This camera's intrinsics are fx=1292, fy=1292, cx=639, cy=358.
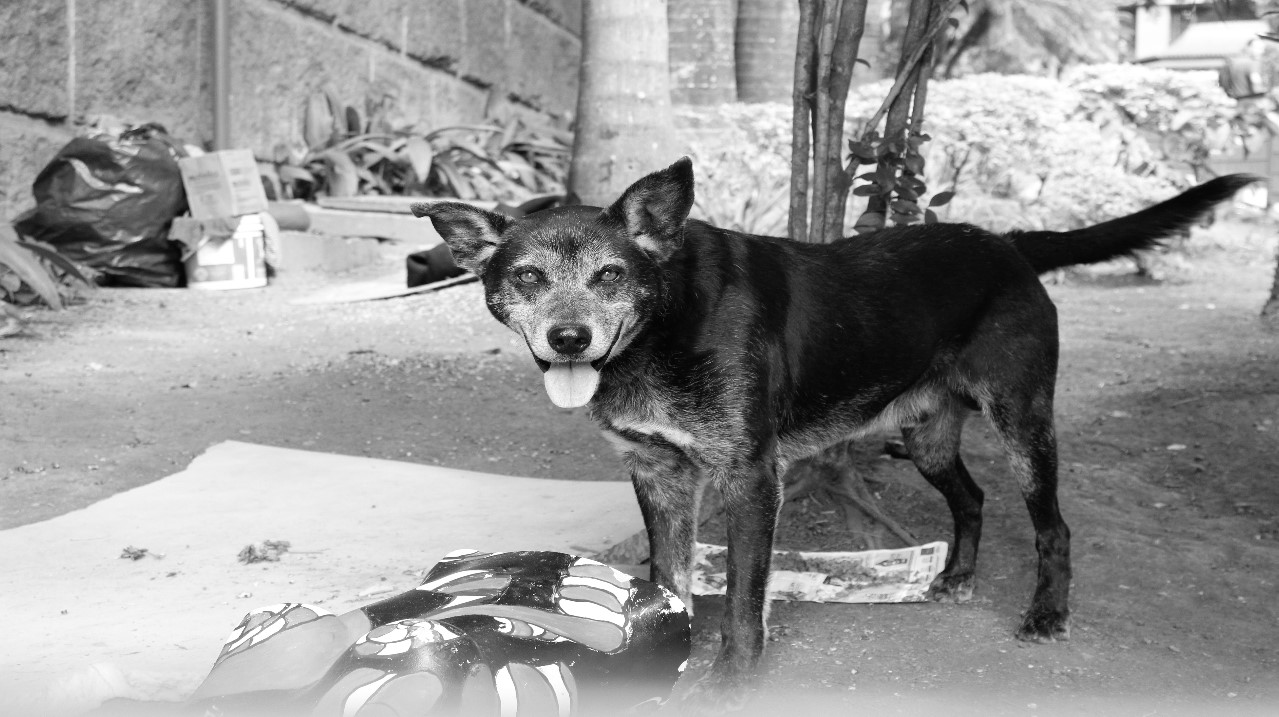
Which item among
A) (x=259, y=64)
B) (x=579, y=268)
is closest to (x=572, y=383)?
(x=579, y=268)

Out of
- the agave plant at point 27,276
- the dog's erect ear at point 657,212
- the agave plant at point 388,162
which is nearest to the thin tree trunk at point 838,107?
the dog's erect ear at point 657,212

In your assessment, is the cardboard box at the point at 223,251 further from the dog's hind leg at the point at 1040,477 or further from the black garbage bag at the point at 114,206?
the dog's hind leg at the point at 1040,477

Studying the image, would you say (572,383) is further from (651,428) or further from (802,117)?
(802,117)

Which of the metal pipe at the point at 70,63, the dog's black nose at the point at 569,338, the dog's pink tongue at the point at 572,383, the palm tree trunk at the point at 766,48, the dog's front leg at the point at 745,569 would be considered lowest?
the dog's front leg at the point at 745,569

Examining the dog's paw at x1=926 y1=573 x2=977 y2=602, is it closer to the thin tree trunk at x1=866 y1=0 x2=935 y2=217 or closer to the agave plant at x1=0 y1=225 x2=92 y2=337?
the thin tree trunk at x1=866 y1=0 x2=935 y2=217

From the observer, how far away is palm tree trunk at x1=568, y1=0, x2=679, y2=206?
29.9ft

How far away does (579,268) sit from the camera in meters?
3.27

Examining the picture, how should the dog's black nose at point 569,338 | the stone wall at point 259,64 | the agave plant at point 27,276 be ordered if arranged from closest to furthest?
the dog's black nose at point 569,338, the agave plant at point 27,276, the stone wall at point 259,64

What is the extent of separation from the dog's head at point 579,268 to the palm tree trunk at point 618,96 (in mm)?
5782

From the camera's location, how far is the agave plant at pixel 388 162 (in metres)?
11.5

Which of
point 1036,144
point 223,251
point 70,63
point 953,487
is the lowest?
point 953,487

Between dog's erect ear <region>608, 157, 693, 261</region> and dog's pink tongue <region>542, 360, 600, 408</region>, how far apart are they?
0.38 meters

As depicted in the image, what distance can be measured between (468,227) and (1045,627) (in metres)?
2.05

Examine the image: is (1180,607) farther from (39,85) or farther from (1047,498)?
(39,85)
